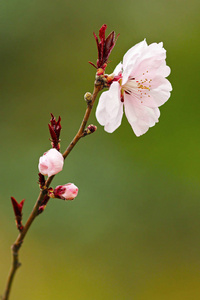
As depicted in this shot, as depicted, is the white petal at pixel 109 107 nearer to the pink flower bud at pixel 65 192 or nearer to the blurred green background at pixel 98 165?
the pink flower bud at pixel 65 192

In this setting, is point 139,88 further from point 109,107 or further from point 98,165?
point 98,165

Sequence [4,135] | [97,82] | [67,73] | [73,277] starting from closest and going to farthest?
[97,82]
[73,277]
[4,135]
[67,73]

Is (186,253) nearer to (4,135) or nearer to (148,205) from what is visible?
(148,205)

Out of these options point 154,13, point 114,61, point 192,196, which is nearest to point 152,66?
point 192,196

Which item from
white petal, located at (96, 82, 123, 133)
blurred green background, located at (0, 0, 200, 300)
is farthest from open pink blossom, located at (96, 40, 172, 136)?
blurred green background, located at (0, 0, 200, 300)

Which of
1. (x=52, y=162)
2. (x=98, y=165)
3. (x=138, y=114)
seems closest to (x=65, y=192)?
(x=52, y=162)

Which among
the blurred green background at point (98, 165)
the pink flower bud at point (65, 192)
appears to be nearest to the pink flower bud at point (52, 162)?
the pink flower bud at point (65, 192)
